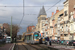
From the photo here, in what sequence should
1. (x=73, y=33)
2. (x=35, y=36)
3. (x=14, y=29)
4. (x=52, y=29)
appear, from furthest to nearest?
(x=14, y=29), (x=52, y=29), (x=73, y=33), (x=35, y=36)

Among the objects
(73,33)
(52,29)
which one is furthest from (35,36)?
(52,29)

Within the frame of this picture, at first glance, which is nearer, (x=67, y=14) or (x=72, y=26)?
(x=72, y=26)

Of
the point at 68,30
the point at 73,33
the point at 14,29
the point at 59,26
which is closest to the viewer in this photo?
the point at 73,33

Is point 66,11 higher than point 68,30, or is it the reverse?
point 66,11

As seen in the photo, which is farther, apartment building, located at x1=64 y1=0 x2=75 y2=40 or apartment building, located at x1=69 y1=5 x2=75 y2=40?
apartment building, located at x1=64 y1=0 x2=75 y2=40

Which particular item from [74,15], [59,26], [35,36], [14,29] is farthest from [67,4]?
[14,29]

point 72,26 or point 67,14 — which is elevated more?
point 67,14

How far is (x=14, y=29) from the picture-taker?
248 feet

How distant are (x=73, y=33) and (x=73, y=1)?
1322 centimetres

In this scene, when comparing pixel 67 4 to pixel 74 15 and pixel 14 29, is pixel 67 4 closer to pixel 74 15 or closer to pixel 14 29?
pixel 74 15

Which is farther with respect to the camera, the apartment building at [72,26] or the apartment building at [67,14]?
the apartment building at [67,14]

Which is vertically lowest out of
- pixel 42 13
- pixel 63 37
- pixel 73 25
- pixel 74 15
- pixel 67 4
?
pixel 63 37

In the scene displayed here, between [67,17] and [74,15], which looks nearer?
[74,15]

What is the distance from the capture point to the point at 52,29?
230 ft
